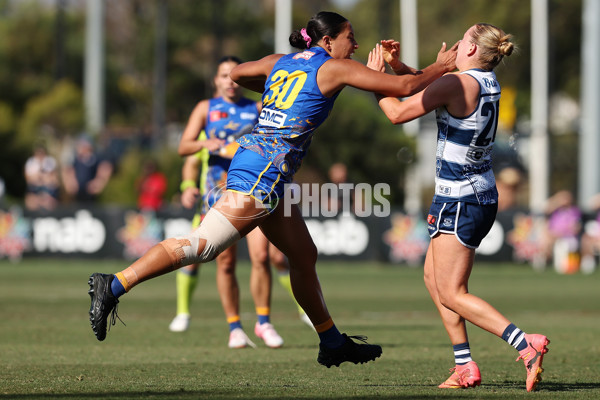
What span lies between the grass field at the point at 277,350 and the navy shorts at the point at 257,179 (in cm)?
115

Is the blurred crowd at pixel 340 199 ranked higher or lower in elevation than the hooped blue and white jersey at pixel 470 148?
lower

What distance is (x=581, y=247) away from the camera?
2228 cm

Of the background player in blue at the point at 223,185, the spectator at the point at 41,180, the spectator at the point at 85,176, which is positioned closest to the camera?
the background player in blue at the point at 223,185

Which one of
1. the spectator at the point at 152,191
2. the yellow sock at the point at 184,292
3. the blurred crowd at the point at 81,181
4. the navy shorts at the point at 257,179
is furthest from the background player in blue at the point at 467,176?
the spectator at the point at 152,191

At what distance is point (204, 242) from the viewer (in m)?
6.50

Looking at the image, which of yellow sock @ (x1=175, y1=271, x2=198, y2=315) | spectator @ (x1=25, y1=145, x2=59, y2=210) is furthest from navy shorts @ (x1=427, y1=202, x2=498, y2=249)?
spectator @ (x1=25, y1=145, x2=59, y2=210)

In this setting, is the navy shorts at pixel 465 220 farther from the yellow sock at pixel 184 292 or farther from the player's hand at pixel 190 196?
the yellow sock at pixel 184 292

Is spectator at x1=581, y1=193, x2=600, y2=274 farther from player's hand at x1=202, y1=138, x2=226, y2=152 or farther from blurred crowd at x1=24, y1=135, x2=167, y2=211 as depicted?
player's hand at x1=202, y1=138, x2=226, y2=152

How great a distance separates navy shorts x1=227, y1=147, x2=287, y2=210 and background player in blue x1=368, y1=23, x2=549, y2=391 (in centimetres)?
78

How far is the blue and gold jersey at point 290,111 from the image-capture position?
260 inches

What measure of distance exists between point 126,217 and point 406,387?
16.7 meters

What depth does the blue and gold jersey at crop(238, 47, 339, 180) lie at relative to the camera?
660cm

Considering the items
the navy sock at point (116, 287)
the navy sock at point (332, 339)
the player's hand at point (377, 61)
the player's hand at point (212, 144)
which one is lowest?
the navy sock at point (332, 339)

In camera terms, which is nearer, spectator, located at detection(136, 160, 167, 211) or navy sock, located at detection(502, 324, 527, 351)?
navy sock, located at detection(502, 324, 527, 351)
